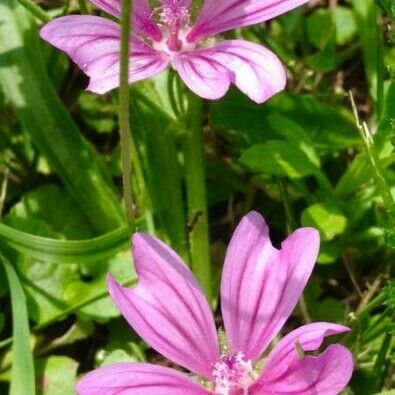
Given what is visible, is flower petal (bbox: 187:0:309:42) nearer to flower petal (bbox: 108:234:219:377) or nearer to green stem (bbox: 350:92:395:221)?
green stem (bbox: 350:92:395:221)

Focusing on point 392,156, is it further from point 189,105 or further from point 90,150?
point 90,150

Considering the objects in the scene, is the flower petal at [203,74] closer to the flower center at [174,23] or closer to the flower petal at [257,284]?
the flower center at [174,23]


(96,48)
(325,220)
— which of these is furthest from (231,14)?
(325,220)

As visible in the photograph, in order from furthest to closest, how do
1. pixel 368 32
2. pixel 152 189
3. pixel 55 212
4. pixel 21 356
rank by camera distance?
pixel 368 32 < pixel 55 212 < pixel 152 189 < pixel 21 356

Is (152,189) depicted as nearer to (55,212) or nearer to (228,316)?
(55,212)

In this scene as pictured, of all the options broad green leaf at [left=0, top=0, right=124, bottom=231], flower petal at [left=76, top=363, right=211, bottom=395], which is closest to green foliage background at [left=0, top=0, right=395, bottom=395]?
broad green leaf at [left=0, top=0, right=124, bottom=231]

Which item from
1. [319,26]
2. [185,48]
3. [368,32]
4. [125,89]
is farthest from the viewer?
[319,26]
